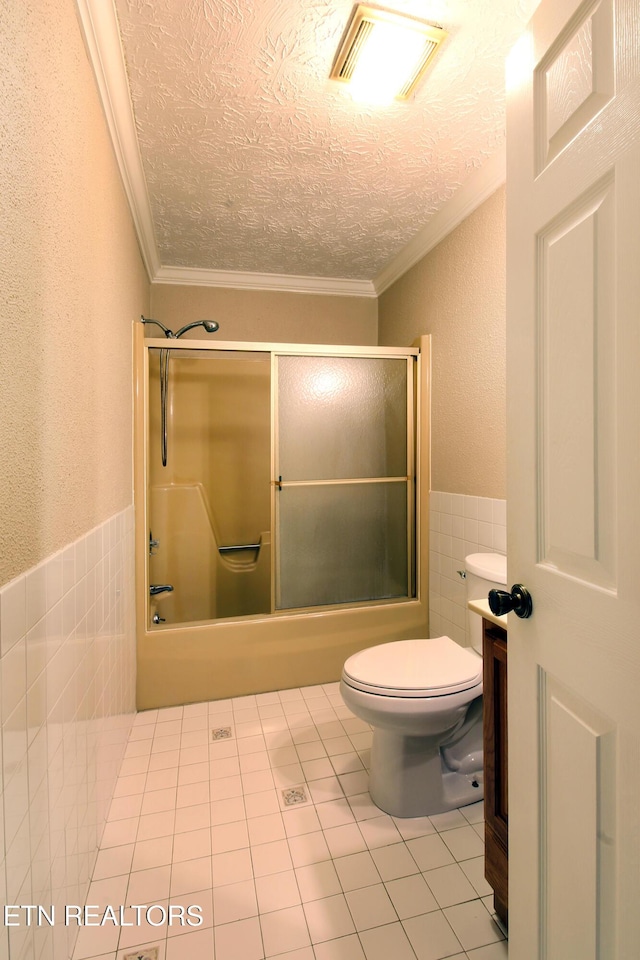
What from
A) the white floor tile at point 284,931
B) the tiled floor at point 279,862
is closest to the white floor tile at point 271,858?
the tiled floor at point 279,862

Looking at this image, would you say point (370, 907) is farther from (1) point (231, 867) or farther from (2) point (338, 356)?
(2) point (338, 356)

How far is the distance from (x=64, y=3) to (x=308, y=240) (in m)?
1.55

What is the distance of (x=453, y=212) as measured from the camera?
7.03 feet

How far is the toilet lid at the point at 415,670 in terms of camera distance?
1.45m

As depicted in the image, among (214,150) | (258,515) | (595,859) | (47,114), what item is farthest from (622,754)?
(258,515)

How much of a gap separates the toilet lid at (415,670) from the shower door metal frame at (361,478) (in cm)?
77

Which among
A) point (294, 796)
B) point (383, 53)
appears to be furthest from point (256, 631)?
point (383, 53)

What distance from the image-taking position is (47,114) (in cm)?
95

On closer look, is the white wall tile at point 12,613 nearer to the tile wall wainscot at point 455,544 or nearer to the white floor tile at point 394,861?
the white floor tile at point 394,861

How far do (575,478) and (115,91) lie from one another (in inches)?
→ 66.0

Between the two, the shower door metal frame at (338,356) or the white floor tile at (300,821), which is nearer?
the white floor tile at (300,821)

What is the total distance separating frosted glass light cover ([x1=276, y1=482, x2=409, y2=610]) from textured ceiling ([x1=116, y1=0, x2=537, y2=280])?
133 cm

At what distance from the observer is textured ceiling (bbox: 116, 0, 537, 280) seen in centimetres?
125

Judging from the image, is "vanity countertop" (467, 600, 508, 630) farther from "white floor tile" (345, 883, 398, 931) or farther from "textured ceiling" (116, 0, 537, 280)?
"textured ceiling" (116, 0, 537, 280)
